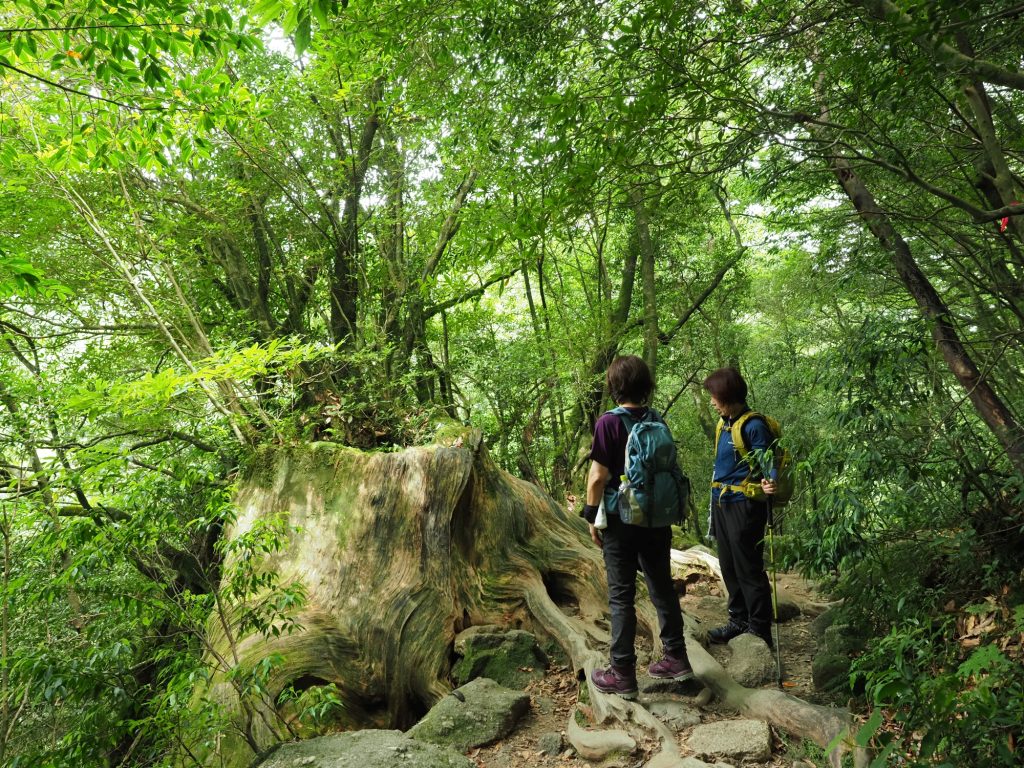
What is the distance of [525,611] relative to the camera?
223 inches

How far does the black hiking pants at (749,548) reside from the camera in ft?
14.0

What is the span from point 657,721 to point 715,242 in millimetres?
10866

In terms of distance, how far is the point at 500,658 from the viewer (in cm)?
495

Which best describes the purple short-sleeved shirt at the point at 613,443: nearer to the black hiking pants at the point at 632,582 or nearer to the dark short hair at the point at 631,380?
the dark short hair at the point at 631,380

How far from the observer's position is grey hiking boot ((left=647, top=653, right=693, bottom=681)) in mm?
3818

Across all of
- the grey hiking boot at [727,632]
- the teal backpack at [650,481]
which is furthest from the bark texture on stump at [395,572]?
the teal backpack at [650,481]

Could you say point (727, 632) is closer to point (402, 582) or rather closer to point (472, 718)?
point (472, 718)

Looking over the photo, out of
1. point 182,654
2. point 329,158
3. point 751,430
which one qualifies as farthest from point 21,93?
point 751,430

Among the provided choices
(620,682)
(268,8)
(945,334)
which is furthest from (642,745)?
(268,8)

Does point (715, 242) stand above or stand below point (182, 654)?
above

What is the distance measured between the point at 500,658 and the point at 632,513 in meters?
2.19

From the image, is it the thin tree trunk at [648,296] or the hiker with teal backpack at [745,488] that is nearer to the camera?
the hiker with teal backpack at [745,488]

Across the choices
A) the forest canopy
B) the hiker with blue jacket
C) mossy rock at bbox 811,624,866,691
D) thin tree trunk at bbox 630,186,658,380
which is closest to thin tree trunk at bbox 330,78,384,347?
the forest canopy

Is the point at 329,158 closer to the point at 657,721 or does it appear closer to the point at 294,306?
the point at 294,306
